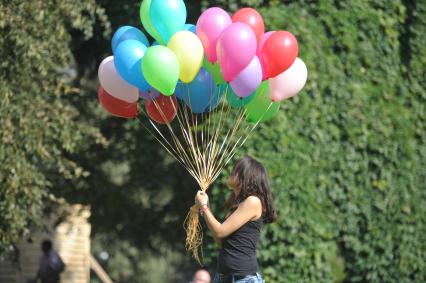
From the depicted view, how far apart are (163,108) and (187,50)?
876mm

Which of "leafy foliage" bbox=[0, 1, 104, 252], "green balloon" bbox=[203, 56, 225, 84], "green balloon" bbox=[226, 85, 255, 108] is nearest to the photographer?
"green balloon" bbox=[203, 56, 225, 84]

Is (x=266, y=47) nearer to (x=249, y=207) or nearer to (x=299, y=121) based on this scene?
(x=249, y=207)

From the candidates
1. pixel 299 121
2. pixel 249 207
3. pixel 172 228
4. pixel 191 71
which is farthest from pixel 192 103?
pixel 172 228

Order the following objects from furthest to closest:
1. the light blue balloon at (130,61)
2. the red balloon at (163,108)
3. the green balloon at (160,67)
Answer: the red balloon at (163,108), the light blue balloon at (130,61), the green balloon at (160,67)

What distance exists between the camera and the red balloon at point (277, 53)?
21.8ft

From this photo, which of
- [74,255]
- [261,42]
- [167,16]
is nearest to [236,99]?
[261,42]

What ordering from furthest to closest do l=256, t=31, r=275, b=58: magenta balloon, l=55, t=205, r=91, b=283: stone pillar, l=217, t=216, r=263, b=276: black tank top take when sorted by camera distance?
1. l=55, t=205, r=91, b=283: stone pillar
2. l=256, t=31, r=275, b=58: magenta balloon
3. l=217, t=216, r=263, b=276: black tank top

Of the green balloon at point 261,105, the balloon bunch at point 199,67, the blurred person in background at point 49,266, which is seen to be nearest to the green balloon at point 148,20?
the balloon bunch at point 199,67

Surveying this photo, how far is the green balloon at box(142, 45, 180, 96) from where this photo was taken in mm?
6375

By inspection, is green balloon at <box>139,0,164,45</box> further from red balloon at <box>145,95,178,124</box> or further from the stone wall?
the stone wall

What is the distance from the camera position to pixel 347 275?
34.5 ft

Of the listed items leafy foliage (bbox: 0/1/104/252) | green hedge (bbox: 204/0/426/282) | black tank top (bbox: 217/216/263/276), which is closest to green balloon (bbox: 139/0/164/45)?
black tank top (bbox: 217/216/263/276)

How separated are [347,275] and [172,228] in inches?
Result: 110

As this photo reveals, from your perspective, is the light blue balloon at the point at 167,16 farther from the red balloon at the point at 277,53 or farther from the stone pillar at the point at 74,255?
the stone pillar at the point at 74,255
